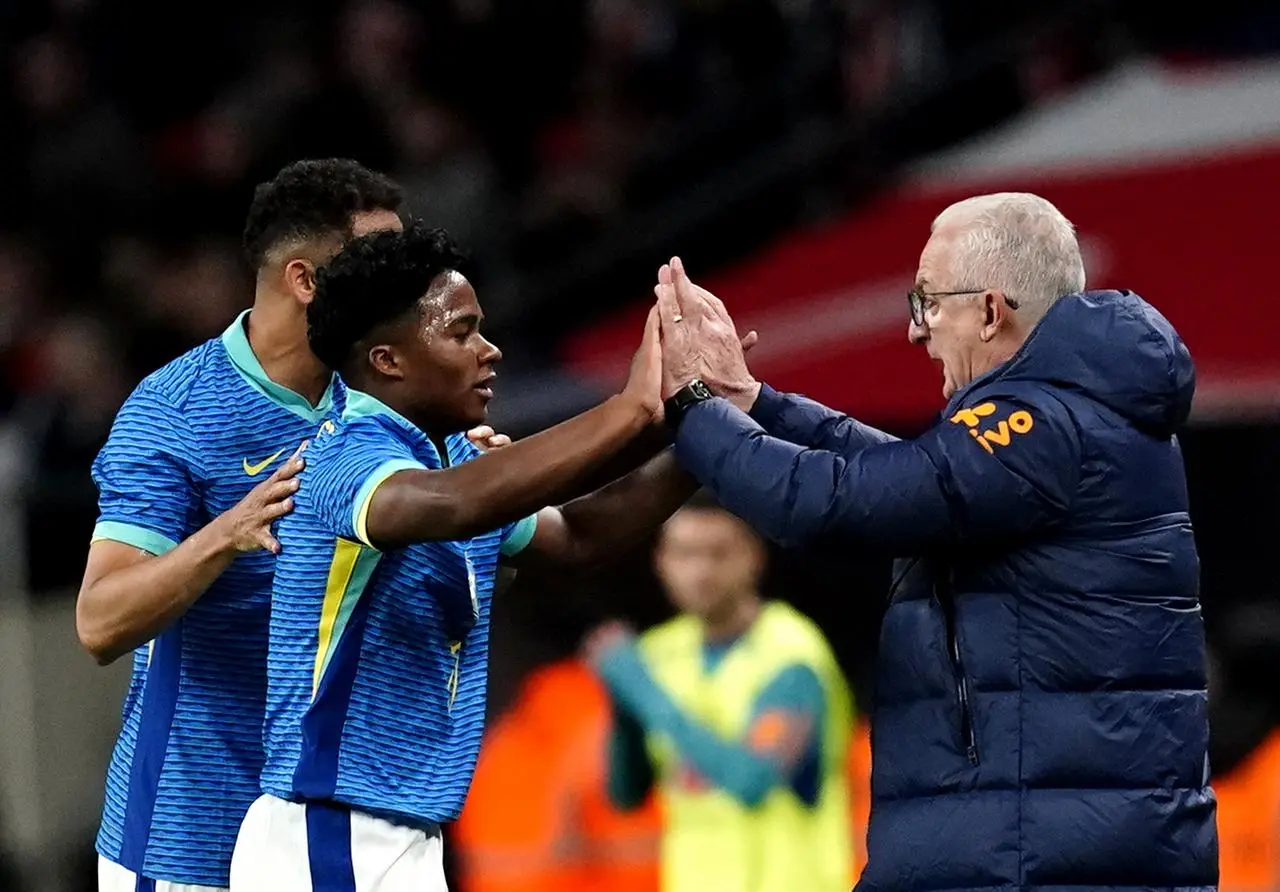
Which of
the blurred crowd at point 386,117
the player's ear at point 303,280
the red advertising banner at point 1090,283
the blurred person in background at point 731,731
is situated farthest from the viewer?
the blurred crowd at point 386,117

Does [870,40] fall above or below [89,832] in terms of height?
above

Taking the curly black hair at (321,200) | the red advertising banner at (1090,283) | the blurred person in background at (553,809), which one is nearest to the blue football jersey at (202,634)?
the curly black hair at (321,200)

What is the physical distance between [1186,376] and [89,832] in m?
4.29

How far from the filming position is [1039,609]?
3.49 m

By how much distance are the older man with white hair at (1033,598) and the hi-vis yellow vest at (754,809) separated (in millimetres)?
1969

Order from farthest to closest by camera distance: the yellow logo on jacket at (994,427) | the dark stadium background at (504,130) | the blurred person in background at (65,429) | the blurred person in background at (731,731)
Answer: the dark stadium background at (504,130)
the blurred person in background at (65,429)
the blurred person in background at (731,731)
the yellow logo on jacket at (994,427)

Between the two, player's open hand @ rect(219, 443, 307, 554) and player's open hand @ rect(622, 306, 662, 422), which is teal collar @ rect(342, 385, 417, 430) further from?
player's open hand @ rect(622, 306, 662, 422)

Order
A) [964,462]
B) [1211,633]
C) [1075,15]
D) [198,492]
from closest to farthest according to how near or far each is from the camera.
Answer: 1. [964,462]
2. [198,492]
3. [1211,633]
4. [1075,15]

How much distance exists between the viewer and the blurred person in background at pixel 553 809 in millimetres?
6590

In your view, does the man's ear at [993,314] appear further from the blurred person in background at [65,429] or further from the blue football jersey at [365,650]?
the blurred person in background at [65,429]

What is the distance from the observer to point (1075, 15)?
9.00 metres

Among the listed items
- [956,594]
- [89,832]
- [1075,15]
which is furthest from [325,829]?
[1075,15]

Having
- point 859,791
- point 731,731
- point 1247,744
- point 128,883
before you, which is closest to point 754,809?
point 731,731

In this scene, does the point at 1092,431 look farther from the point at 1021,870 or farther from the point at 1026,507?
the point at 1021,870
